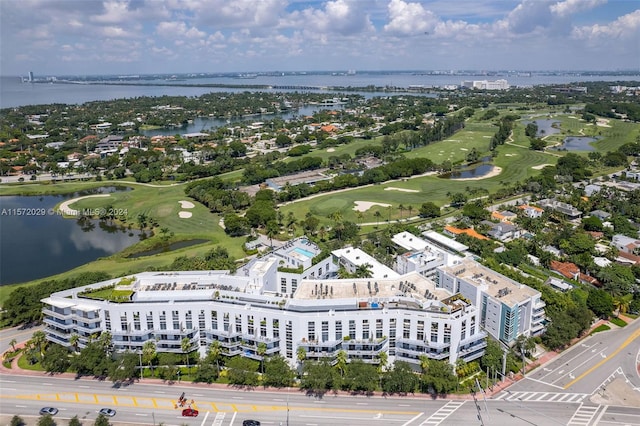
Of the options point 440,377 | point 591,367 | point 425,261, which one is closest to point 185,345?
point 440,377

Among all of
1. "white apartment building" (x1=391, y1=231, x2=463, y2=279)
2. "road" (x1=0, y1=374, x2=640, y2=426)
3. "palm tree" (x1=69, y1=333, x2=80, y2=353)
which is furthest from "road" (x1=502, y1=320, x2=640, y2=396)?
"palm tree" (x1=69, y1=333, x2=80, y2=353)

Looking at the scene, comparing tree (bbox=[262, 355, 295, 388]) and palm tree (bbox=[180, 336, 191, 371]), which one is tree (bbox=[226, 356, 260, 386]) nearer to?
tree (bbox=[262, 355, 295, 388])

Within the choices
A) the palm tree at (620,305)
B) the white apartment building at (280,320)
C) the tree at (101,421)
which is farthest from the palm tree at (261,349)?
the palm tree at (620,305)

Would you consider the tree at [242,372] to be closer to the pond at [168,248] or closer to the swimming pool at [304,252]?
the swimming pool at [304,252]

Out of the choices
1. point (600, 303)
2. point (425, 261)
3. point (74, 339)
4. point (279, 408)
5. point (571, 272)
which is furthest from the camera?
point (571, 272)

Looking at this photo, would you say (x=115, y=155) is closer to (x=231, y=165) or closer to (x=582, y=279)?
(x=231, y=165)

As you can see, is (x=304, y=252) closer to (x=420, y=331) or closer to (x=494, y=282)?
(x=420, y=331)
